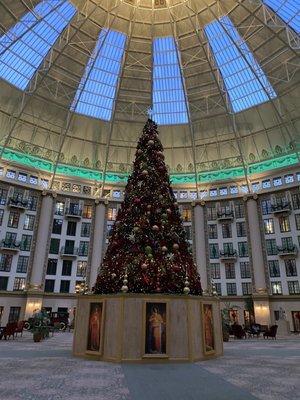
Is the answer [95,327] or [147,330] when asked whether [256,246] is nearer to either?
[147,330]

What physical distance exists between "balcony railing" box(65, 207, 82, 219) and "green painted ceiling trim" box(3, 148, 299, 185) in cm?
510

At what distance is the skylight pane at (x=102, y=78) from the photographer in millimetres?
37406

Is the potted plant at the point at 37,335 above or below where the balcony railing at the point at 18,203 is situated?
below

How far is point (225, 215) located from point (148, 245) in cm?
3482

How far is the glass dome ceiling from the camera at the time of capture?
34188 mm

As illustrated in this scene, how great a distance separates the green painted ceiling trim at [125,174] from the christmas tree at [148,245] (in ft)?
108

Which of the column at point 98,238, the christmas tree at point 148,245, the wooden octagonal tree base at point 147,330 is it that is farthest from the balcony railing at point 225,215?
the wooden octagonal tree base at point 147,330

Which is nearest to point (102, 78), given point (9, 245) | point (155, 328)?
point (9, 245)

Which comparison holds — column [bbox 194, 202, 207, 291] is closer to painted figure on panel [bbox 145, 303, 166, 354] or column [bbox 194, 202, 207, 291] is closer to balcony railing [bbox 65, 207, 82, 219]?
balcony railing [bbox 65, 207, 82, 219]

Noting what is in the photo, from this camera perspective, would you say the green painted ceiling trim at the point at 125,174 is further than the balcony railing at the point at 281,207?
Yes

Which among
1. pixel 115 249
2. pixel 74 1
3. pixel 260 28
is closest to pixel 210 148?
pixel 260 28

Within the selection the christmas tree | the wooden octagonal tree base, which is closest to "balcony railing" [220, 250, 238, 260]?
the christmas tree

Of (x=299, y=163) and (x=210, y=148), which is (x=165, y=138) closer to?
(x=210, y=148)

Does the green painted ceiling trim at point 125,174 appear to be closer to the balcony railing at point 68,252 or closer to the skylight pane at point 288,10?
the balcony railing at point 68,252
